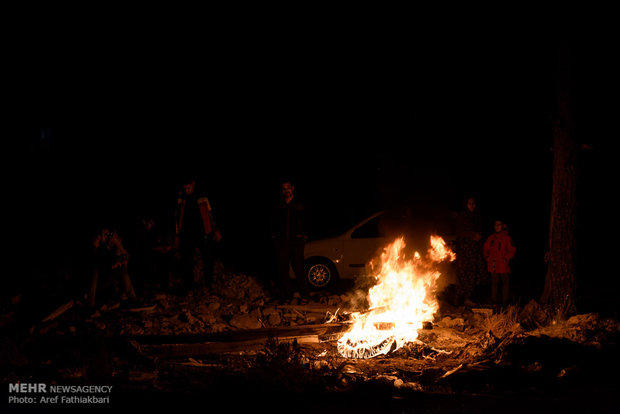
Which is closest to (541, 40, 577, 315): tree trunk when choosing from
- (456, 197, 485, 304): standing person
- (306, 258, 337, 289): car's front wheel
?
(456, 197, 485, 304): standing person

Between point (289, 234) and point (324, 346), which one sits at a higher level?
point (289, 234)

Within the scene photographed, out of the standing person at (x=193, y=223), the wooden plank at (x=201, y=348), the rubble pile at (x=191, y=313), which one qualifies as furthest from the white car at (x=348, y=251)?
the wooden plank at (x=201, y=348)

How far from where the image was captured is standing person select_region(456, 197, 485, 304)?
934cm

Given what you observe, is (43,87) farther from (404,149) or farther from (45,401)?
(45,401)

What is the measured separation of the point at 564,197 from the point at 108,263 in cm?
723

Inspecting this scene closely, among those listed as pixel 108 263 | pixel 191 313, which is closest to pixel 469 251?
pixel 191 313

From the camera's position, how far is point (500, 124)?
2003 cm

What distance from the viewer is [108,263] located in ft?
30.1

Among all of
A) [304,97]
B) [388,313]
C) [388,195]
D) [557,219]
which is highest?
[304,97]

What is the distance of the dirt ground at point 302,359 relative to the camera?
523 cm

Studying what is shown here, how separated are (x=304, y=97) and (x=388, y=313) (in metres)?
13.7

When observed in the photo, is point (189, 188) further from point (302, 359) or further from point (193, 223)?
point (302, 359)

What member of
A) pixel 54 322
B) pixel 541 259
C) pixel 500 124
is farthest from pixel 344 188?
pixel 54 322

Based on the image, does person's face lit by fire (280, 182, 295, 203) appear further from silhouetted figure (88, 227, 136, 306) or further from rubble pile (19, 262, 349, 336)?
silhouetted figure (88, 227, 136, 306)
